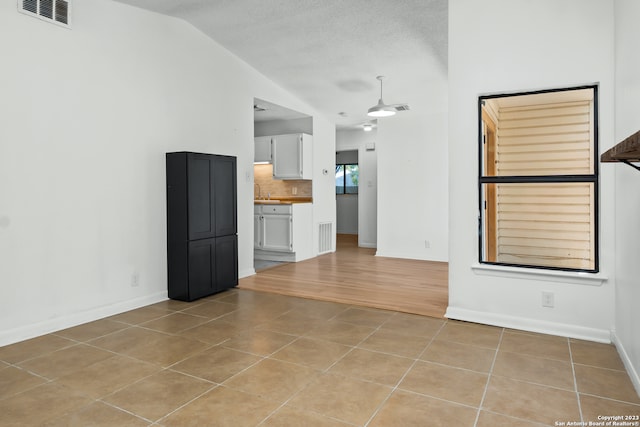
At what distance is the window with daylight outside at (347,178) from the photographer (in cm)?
1052

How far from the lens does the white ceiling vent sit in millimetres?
3188

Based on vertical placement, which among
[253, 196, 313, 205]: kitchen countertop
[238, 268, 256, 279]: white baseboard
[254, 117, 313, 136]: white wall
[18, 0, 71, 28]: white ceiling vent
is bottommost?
[238, 268, 256, 279]: white baseboard

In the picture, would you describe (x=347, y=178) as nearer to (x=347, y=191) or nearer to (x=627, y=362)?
(x=347, y=191)

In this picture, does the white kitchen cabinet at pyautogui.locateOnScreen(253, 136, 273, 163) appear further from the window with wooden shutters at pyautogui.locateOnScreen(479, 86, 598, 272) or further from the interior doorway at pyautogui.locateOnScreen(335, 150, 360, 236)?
the window with wooden shutters at pyautogui.locateOnScreen(479, 86, 598, 272)

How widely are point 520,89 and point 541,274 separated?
1458 millimetres

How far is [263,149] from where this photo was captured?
24.1ft

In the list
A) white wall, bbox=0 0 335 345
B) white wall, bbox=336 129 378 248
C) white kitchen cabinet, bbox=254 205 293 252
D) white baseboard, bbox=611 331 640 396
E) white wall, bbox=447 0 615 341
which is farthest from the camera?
white wall, bbox=336 129 378 248

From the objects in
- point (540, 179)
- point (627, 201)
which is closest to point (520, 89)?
point (540, 179)

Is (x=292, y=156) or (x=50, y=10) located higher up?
(x=50, y=10)

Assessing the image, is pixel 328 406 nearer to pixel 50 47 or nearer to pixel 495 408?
pixel 495 408

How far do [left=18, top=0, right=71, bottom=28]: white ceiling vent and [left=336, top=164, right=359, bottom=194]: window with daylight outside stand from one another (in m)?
7.67

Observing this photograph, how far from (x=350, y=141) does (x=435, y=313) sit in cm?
572

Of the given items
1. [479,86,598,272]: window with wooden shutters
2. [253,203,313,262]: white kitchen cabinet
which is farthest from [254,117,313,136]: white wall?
[479,86,598,272]: window with wooden shutters

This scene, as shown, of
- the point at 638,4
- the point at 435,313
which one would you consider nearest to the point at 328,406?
the point at 435,313
